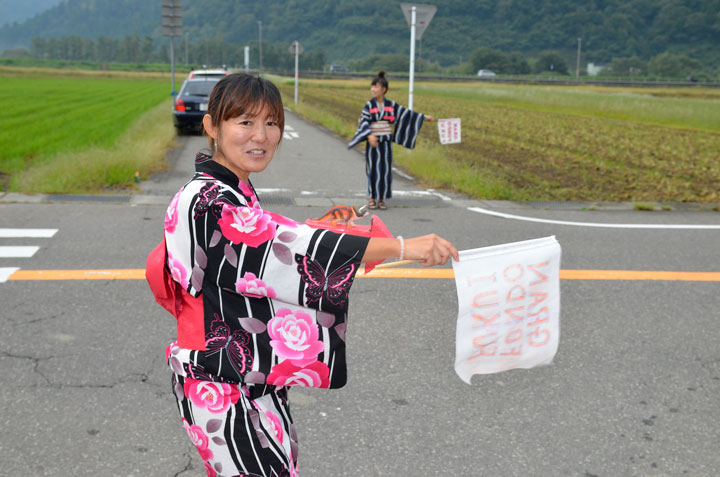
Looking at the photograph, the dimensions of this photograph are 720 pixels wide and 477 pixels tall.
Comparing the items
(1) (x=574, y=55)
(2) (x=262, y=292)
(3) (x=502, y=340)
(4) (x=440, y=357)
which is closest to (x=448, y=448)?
(4) (x=440, y=357)

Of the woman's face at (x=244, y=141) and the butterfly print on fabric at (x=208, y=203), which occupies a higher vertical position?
the woman's face at (x=244, y=141)

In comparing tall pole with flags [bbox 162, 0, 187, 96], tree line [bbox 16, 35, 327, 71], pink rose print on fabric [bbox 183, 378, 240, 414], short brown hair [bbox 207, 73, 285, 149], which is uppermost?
tree line [bbox 16, 35, 327, 71]

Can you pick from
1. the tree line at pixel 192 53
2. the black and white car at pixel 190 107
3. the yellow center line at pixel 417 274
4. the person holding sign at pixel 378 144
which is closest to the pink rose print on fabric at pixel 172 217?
the yellow center line at pixel 417 274

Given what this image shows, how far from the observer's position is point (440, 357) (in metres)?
4.12

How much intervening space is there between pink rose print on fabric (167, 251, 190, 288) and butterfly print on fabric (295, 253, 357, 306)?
0.88ft

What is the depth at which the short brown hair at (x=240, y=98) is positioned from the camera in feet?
5.56

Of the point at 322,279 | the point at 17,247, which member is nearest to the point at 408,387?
the point at 322,279

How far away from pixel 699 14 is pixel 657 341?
536 ft

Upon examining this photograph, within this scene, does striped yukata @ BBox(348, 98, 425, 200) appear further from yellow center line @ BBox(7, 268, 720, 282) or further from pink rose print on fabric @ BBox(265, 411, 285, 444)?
pink rose print on fabric @ BBox(265, 411, 285, 444)

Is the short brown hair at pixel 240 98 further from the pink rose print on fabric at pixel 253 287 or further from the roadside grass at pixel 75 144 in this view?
the roadside grass at pixel 75 144

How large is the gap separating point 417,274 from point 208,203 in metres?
4.33

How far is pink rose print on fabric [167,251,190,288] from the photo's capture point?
5.29ft

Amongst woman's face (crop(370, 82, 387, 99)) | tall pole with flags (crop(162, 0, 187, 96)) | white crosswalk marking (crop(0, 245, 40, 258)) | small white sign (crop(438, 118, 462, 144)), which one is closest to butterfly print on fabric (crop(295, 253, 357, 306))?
→ white crosswalk marking (crop(0, 245, 40, 258))

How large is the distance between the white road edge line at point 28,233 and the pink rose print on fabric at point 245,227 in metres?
5.85
